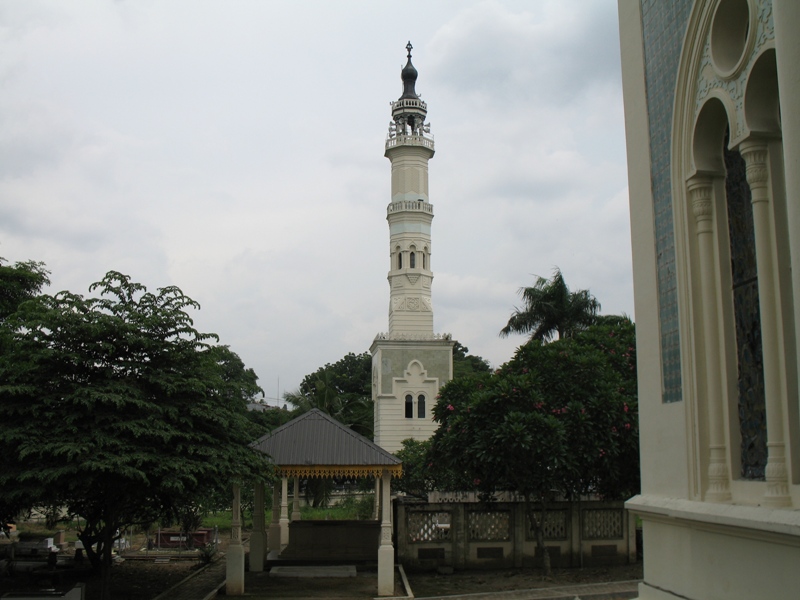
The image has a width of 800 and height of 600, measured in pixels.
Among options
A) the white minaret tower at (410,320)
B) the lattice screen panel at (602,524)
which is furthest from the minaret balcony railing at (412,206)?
the lattice screen panel at (602,524)

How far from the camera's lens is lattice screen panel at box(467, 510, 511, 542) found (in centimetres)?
2066

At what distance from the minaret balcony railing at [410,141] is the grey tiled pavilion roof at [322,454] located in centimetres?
3018

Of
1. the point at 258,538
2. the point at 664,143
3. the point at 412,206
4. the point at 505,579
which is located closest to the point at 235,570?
the point at 258,538

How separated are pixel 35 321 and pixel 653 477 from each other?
1067cm

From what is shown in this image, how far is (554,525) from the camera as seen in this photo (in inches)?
823

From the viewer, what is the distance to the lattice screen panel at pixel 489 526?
2066cm

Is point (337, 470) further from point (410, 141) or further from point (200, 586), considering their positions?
point (410, 141)

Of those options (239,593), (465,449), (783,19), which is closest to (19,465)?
(239,593)

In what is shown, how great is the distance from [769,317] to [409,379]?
40469mm

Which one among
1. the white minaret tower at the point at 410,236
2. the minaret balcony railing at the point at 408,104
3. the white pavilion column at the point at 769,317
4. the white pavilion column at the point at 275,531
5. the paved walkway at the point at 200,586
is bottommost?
the paved walkway at the point at 200,586

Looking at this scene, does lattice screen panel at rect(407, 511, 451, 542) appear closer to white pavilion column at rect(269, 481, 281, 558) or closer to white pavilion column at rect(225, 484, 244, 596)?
white pavilion column at rect(225, 484, 244, 596)

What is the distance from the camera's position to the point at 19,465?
1323 centimetres

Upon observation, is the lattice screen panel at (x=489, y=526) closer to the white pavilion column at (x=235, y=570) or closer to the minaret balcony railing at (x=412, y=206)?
the white pavilion column at (x=235, y=570)

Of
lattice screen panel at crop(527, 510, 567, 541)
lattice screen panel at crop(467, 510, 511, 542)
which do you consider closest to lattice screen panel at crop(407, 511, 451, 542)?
lattice screen panel at crop(467, 510, 511, 542)
